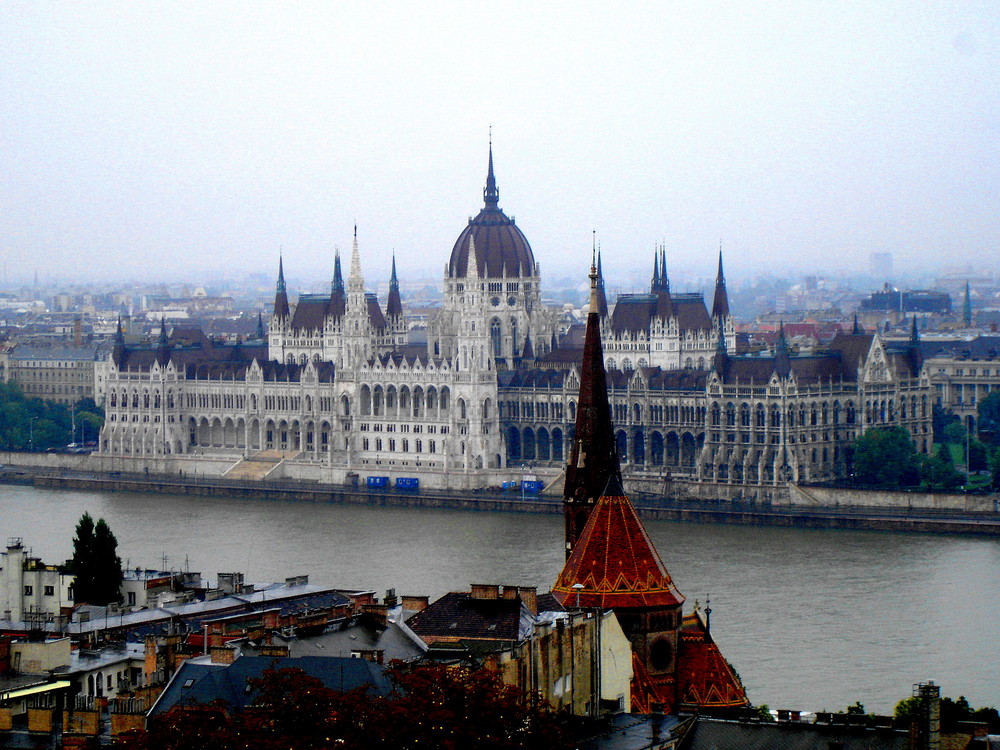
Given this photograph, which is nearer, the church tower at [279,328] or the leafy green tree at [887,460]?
the leafy green tree at [887,460]

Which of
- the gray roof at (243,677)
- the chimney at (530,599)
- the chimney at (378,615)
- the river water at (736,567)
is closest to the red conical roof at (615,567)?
the chimney at (530,599)

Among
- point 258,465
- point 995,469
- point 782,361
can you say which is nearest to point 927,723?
point 995,469

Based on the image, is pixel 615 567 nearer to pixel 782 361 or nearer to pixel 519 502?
pixel 519 502

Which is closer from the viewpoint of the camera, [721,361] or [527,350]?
[721,361]

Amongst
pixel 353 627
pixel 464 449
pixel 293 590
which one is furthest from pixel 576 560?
pixel 464 449

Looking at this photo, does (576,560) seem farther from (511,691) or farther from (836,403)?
(836,403)

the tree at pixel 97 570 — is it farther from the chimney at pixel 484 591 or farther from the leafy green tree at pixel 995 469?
the leafy green tree at pixel 995 469
